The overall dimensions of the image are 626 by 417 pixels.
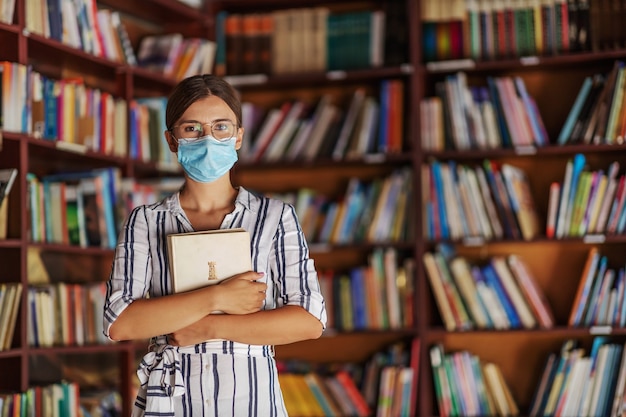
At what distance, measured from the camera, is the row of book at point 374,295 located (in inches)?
175

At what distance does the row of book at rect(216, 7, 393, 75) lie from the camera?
181 inches

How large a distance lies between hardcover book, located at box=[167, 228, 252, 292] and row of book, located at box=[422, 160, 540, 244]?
8.58 feet

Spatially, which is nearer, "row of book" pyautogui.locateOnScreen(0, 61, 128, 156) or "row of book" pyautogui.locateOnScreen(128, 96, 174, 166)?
"row of book" pyautogui.locateOnScreen(0, 61, 128, 156)

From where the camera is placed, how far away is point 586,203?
4.22 metres

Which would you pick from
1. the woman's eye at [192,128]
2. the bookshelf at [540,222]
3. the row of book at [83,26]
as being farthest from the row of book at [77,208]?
the woman's eye at [192,128]

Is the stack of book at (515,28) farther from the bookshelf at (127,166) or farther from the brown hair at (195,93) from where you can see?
the brown hair at (195,93)

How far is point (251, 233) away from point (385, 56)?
9.16 feet

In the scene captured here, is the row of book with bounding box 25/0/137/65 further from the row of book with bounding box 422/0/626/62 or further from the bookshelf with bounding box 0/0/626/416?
the row of book with bounding box 422/0/626/62

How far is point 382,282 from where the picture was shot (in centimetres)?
448

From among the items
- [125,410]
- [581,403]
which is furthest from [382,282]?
[125,410]

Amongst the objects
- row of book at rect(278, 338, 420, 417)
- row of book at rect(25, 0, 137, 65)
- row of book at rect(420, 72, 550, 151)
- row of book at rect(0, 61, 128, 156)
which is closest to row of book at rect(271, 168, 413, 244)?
row of book at rect(420, 72, 550, 151)

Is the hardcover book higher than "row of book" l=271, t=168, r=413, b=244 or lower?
lower

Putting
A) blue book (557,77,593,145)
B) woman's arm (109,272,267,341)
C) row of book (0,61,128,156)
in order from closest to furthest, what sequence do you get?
woman's arm (109,272,267,341)
row of book (0,61,128,156)
blue book (557,77,593,145)

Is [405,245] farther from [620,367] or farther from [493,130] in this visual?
[620,367]
